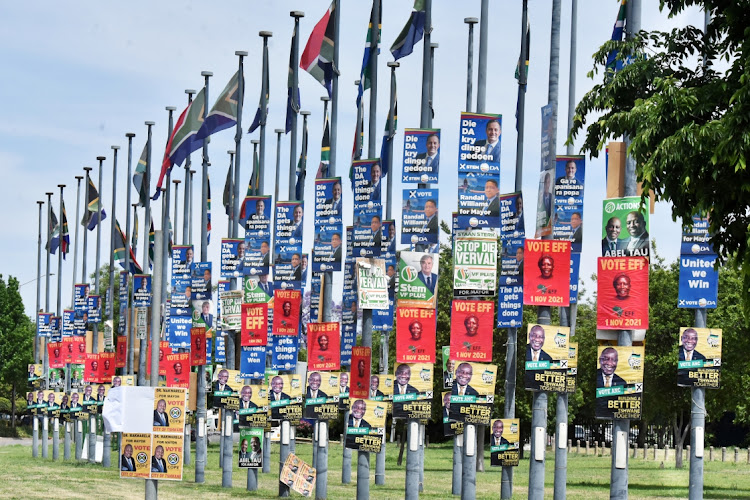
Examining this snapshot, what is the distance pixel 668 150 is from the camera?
1622 cm

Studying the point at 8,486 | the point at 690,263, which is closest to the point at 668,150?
the point at 690,263

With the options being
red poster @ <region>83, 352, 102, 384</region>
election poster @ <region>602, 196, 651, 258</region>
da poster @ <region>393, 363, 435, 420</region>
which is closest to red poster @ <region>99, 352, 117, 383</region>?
red poster @ <region>83, 352, 102, 384</region>

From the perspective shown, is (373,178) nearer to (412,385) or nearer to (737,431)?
(412,385)

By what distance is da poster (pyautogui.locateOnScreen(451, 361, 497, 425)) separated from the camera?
27938 millimetres

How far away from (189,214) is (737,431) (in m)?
50.8

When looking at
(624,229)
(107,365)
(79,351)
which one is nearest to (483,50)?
(624,229)

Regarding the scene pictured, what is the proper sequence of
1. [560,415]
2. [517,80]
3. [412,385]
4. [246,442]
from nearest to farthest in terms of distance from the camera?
[412,385] → [560,415] → [517,80] → [246,442]

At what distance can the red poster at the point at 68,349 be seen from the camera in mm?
62656

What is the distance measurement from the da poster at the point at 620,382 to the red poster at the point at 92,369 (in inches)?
1573

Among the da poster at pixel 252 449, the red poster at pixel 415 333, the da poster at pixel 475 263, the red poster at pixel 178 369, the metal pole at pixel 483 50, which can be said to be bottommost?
the da poster at pixel 252 449

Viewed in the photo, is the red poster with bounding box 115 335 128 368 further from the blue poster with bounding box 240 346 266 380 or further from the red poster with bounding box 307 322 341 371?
the red poster with bounding box 307 322 341 371

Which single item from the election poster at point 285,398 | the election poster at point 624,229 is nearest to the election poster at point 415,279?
the election poster at point 624,229

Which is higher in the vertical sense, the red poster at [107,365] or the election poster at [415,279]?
the election poster at [415,279]

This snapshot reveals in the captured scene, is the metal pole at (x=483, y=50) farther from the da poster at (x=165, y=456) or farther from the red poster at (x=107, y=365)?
the red poster at (x=107, y=365)
